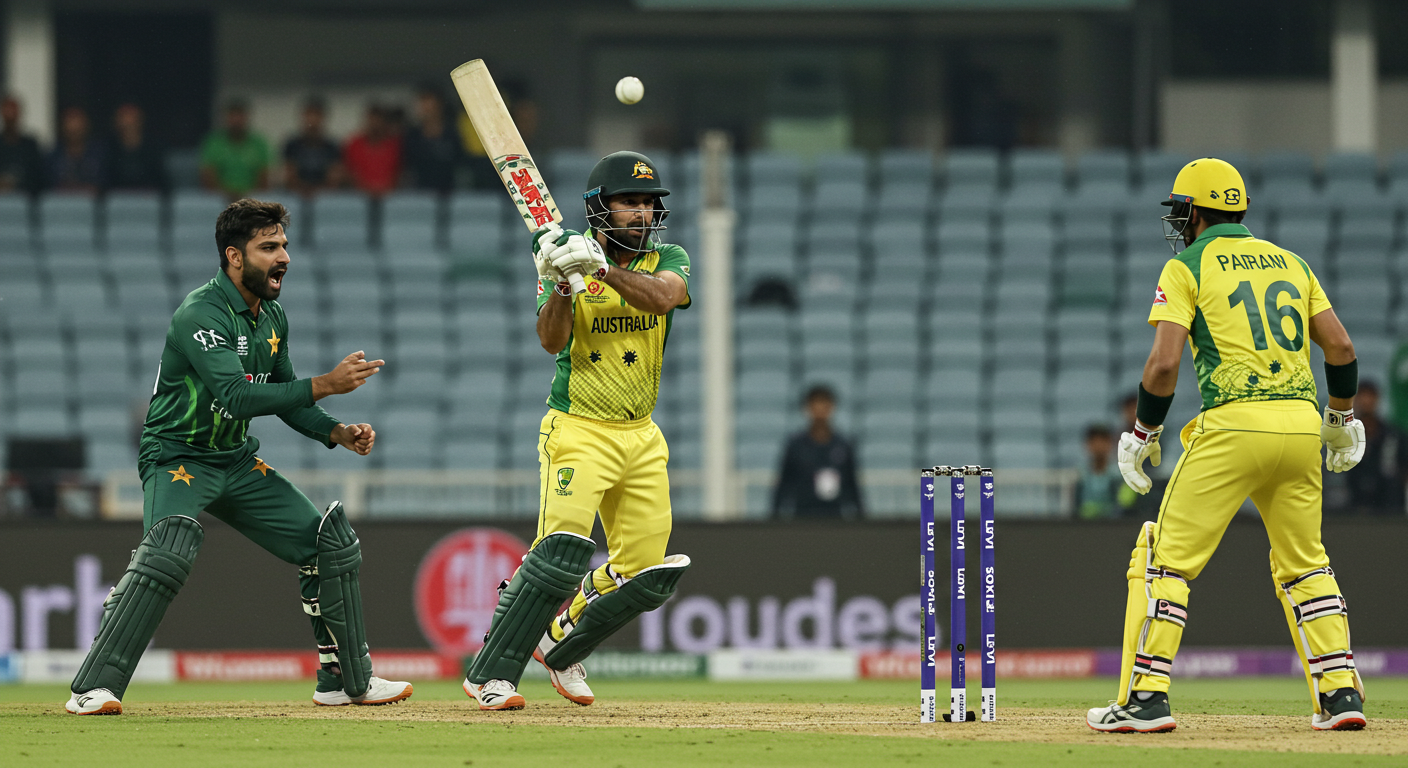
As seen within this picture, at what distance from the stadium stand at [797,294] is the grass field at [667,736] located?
724 cm

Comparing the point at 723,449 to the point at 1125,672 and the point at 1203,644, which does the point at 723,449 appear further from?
the point at 1125,672

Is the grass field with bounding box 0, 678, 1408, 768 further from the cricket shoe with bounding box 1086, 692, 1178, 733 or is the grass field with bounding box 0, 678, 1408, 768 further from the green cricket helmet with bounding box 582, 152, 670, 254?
the green cricket helmet with bounding box 582, 152, 670, 254

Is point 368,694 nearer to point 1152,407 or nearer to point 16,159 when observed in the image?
point 1152,407

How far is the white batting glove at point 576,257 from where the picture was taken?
6016 mm

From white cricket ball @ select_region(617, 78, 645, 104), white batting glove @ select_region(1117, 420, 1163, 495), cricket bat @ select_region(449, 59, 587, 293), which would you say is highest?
white cricket ball @ select_region(617, 78, 645, 104)

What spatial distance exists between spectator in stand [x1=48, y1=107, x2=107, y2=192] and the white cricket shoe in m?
10.9

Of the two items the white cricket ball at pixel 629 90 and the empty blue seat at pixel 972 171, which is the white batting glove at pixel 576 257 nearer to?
the white cricket ball at pixel 629 90

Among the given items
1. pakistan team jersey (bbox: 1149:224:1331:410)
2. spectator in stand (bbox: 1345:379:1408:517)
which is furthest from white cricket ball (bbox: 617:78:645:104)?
spectator in stand (bbox: 1345:379:1408:517)

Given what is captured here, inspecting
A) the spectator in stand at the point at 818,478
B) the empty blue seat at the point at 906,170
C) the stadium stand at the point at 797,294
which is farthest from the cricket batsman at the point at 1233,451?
the empty blue seat at the point at 906,170

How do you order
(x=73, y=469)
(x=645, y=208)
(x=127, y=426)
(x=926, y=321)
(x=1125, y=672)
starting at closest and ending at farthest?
(x=1125, y=672) → (x=645, y=208) → (x=73, y=469) → (x=127, y=426) → (x=926, y=321)

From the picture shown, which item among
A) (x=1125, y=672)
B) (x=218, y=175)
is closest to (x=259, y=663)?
(x=1125, y=672)

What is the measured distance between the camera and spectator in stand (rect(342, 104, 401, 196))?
662 inches

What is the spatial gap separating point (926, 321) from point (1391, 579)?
18.6 feet

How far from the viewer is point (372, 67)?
19234 millimetres
